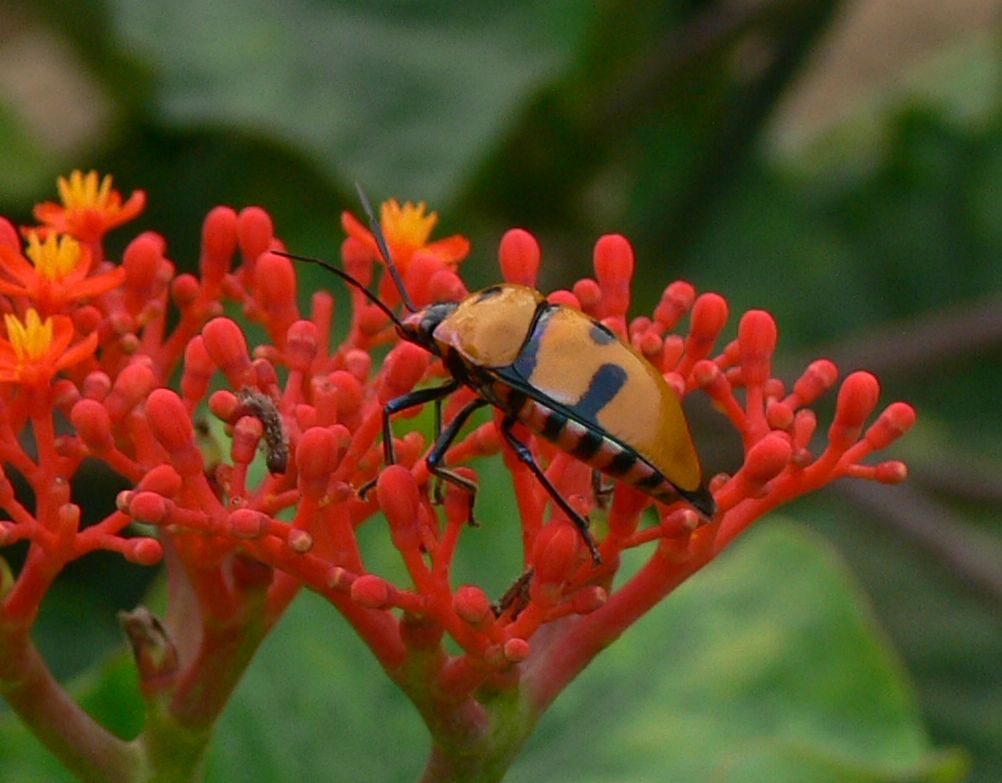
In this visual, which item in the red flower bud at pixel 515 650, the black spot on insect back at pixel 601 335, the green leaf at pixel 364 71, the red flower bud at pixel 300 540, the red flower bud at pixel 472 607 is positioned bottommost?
the green leaf at pixel 364 71

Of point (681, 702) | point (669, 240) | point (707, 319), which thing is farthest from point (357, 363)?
point (669, 240)

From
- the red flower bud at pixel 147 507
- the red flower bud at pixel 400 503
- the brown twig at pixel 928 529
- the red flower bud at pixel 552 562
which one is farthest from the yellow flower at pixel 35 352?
the brown twig at pixel 928 529

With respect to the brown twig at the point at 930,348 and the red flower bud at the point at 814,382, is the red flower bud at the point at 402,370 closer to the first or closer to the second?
the red flower bud at the point at 814,382

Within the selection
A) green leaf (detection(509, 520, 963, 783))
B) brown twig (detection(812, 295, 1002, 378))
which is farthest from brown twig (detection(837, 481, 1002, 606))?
green leaf (detection(509, 520, 963, 783))

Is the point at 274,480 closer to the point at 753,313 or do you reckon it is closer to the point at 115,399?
the point at 115,399

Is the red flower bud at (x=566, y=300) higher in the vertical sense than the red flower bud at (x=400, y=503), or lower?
higher

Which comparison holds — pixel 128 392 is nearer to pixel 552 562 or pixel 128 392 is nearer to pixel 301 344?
pixel 301 344

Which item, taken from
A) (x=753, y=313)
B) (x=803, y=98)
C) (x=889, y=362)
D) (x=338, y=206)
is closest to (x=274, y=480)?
(x=753, y=313)

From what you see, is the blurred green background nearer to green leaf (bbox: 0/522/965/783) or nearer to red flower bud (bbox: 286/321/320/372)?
green leaf (bbox: 0/522/965/783)
